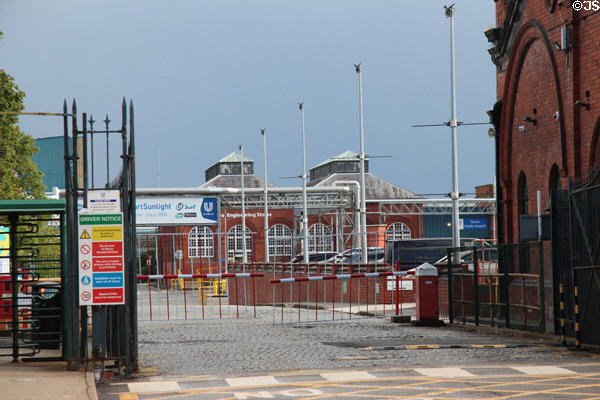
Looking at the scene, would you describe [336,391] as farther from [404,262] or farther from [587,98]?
[404,262]

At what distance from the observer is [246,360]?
14789 millimetres

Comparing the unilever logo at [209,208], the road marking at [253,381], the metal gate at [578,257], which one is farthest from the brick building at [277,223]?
the road marking at [253,381]

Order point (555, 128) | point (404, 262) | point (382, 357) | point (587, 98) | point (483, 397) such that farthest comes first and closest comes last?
point (404, 262), point (555, 128), point (587, 98), point (382, 357), point (483, 397)

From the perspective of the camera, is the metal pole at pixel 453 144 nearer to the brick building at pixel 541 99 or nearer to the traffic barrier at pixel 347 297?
the traffic barrier at pixel 347 297

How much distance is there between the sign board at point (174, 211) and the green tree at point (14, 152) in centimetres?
1969

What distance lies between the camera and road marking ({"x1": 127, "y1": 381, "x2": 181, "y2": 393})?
1141 centimetres

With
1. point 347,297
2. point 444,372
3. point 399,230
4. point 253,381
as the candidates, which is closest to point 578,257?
point 444,372

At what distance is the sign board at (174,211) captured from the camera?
55.3 metres

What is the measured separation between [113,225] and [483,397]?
5.32 m

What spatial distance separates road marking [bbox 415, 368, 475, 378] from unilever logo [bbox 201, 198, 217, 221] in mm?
43518

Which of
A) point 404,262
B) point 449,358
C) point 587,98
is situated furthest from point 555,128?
point 404,262

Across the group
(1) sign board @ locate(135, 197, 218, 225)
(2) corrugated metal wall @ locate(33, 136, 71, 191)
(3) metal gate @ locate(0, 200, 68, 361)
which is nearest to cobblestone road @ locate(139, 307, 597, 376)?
(3) metal gate @ locate(0, 200, 68, 361)

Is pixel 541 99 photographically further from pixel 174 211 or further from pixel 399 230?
pixel 399 230

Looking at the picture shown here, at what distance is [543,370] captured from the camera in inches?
489
